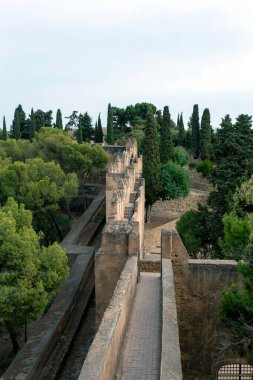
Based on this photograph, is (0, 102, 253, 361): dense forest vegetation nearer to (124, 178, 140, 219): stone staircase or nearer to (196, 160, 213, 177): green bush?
(196, 160, 213, 177): green bush

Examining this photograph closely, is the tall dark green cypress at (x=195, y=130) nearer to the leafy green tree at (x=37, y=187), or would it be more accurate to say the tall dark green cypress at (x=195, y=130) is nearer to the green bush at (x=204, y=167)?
the green bush at (x=204, y=167)

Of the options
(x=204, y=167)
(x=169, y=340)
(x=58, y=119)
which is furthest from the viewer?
(x=58, y=119)

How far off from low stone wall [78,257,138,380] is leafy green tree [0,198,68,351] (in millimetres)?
4209

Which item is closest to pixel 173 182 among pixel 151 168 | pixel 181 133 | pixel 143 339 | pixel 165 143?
pixel 151 168

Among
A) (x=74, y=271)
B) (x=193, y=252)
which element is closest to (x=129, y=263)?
(x=74, y=271)

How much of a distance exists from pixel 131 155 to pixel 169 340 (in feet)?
75.7

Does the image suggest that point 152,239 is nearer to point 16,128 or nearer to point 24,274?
point 24,274

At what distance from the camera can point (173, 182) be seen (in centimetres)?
3130

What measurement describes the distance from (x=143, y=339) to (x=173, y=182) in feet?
76.5

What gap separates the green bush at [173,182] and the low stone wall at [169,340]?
21.3 m

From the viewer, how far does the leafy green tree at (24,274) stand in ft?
40.5

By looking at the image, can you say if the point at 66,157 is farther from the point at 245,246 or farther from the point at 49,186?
the point at 245,246

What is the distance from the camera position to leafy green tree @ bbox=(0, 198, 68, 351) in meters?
12.3

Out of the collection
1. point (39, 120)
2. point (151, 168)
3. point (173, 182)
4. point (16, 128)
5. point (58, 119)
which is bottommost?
point (173, 182)
